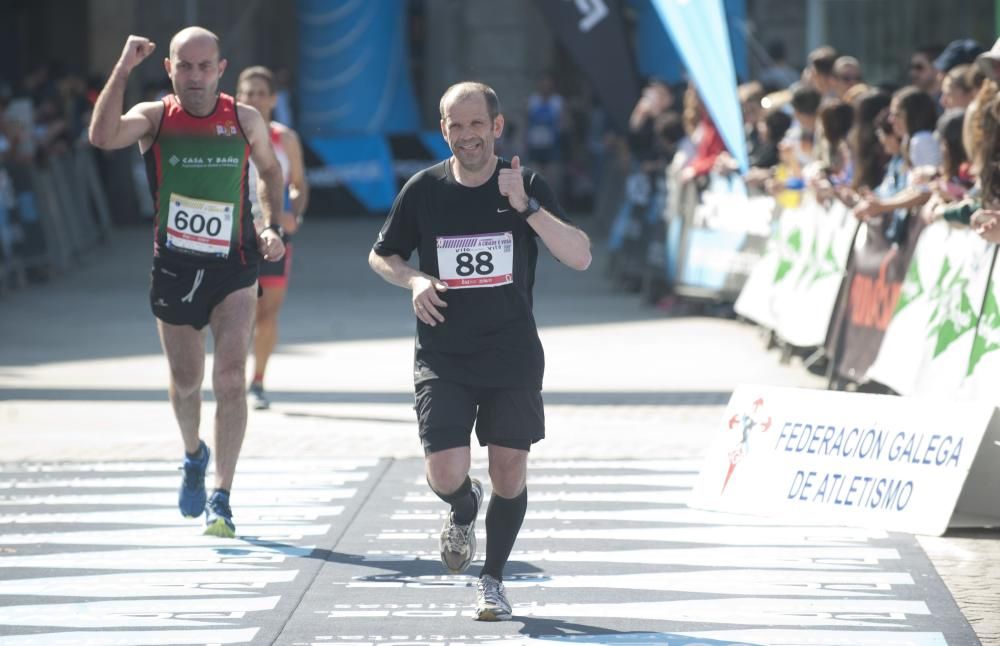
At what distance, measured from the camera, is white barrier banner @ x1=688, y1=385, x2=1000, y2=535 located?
767 centimetres

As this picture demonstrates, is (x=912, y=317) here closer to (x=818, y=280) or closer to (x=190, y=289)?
(x=818, y=280)

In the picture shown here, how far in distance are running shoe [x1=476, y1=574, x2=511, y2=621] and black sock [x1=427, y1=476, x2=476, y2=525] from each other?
0.73ft

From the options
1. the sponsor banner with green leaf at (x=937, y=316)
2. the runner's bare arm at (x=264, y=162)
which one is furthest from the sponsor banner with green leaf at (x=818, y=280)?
the runner's bare arm at (x=264, y=162)

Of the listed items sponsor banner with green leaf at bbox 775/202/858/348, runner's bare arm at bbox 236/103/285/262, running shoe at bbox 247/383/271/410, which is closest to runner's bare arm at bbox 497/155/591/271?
runner's bare arm at bbox 236/103/285/262

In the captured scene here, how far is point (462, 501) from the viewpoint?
646cm

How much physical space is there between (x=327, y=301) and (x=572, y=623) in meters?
11.9

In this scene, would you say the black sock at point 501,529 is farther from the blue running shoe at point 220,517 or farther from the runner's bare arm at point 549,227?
the blue running shoe at point 220,517

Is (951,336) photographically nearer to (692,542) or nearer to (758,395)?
(758,395)

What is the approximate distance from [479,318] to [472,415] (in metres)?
0.34

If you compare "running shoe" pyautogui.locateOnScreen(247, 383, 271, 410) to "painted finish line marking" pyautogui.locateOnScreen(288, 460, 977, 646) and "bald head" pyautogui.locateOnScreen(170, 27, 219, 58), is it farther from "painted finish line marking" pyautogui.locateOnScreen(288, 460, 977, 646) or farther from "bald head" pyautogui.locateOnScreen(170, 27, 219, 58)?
"bald head" pyautogui.locateOnScreen(170, 27, 219, 58)

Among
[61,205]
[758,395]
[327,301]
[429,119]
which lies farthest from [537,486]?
[429,119]

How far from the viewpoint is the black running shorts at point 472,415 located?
636 centimetres

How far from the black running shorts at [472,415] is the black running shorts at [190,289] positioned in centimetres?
178

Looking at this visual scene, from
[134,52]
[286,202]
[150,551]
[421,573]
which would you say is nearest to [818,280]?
[286,202]
